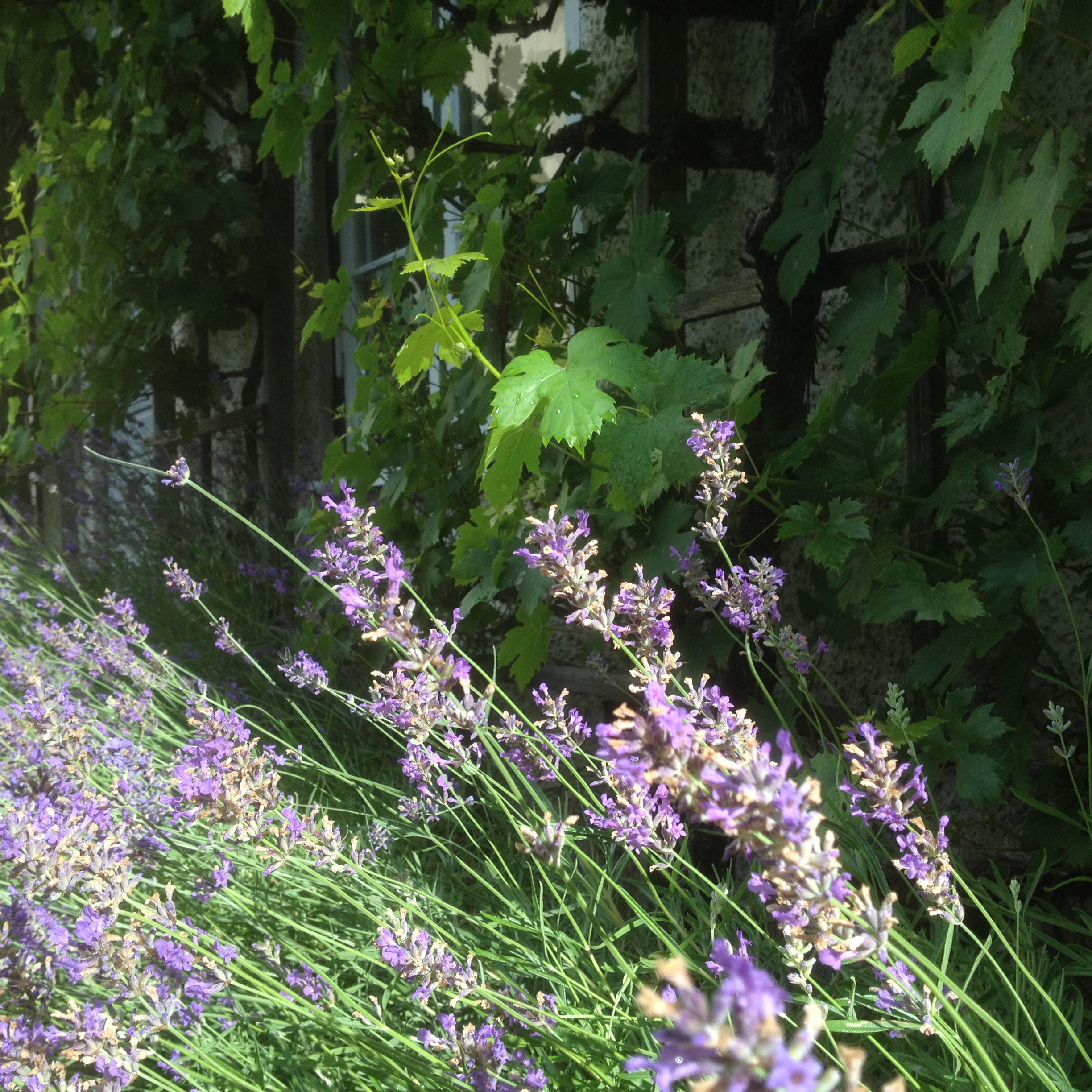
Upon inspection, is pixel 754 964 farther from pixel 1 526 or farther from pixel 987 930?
pixel 1 526

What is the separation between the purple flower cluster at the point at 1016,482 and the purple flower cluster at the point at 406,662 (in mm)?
742

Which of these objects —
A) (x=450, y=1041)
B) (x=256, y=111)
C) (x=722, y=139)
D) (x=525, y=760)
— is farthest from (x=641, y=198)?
(x=450, y=1041)

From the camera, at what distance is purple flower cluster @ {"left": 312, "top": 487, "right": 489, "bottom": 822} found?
0.87 metres

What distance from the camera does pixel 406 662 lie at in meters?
0.82

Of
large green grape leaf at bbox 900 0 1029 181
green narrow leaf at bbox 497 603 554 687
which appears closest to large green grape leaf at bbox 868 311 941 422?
large green grape leaf at bbox 900 0 1029 181

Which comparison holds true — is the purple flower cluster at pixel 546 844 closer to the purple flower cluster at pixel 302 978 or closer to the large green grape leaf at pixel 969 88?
the purple flower cluster at pixel 302 978

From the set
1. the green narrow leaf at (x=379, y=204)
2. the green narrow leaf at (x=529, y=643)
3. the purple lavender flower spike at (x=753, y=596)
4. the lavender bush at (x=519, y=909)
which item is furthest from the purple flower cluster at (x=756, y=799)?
the green narrow leaf at (x=529, y=643)

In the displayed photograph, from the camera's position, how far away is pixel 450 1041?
95 centimetres

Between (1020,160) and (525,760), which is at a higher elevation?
(1020,160)

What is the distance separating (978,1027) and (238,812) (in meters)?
0.81

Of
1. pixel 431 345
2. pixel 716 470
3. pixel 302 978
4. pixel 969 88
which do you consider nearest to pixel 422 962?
pixel 302 978

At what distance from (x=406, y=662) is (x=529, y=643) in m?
1.20

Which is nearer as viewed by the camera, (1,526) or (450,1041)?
(450,1041)

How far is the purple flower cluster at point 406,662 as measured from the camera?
0.87 m
